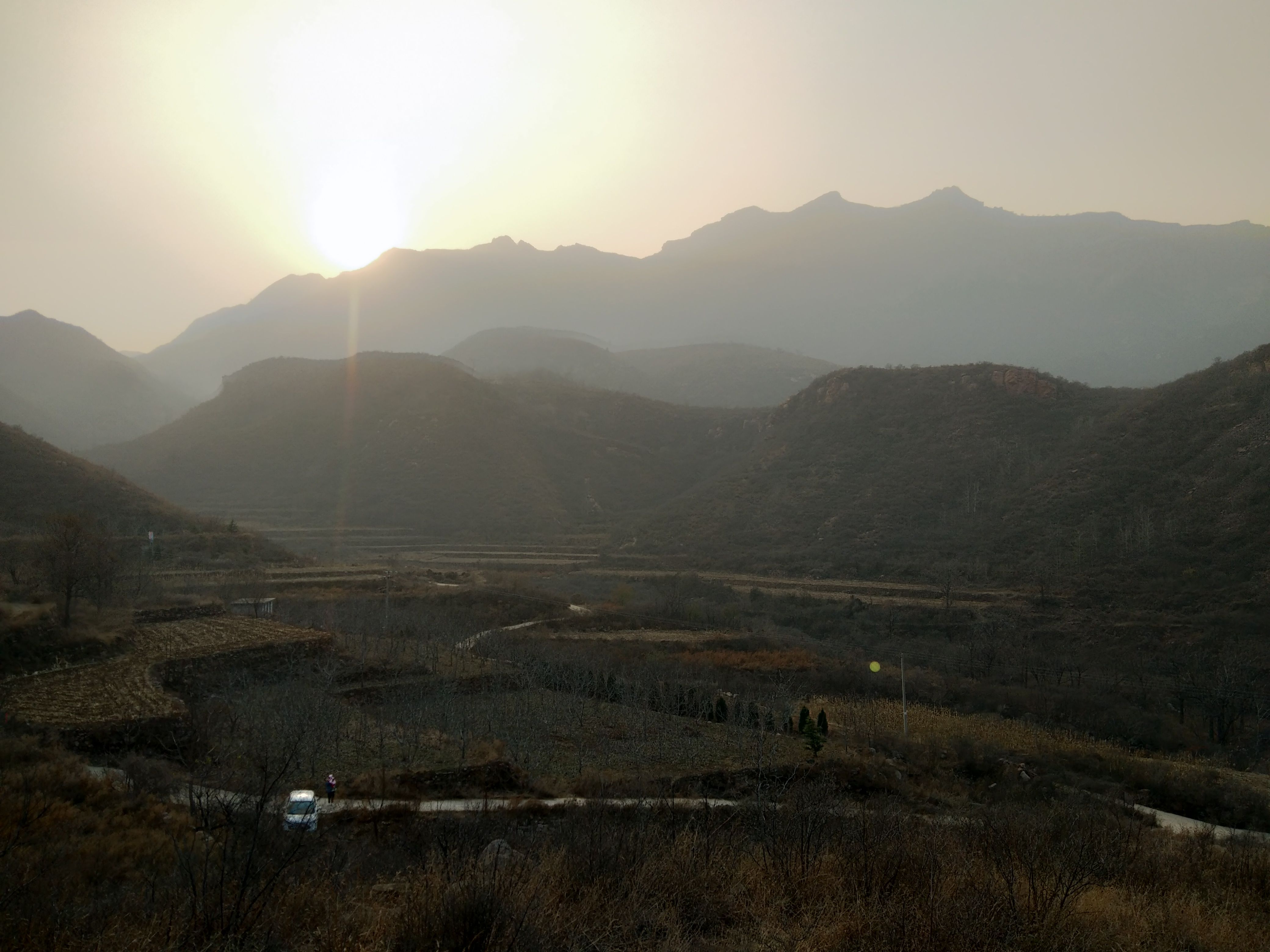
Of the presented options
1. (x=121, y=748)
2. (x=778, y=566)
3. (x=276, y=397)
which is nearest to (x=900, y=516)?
(x=778, y=566)

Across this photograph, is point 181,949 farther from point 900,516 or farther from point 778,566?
point 900,516

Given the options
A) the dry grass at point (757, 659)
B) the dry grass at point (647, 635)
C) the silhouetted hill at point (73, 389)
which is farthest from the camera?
the silhouetted hill at point (73, 389)

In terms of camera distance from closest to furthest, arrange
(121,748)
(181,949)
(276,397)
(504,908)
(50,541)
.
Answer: (181,949) → (504,908) → (121,748) → (50,541) → (276,397)

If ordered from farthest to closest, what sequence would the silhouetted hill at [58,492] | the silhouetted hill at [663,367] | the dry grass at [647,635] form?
the silhouetted hill at [663,367]
the silhouetted hill at [58,492]
the dry grass at [647,635]

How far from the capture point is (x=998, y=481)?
58.3 metres

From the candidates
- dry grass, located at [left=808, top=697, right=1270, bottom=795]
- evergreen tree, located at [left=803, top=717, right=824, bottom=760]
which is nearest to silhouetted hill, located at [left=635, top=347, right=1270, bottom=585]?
dry grass, located at [left=808, top=697, right=1270, bottom=795]

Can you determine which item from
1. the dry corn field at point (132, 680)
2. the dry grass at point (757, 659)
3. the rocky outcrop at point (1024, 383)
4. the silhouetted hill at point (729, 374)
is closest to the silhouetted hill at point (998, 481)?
the rocky outcrop at point (1024, 383)

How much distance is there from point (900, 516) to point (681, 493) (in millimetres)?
33728

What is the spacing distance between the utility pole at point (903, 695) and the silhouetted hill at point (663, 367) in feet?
358

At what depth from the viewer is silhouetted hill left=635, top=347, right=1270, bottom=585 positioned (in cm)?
4250

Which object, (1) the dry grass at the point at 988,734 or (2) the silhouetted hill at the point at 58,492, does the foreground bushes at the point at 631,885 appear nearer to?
(1) the dry grass at the point at 988,734

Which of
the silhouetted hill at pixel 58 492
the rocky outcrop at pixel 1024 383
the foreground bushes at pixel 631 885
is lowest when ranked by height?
the foreground bushes at pixel 631 885

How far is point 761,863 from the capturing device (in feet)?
26.1

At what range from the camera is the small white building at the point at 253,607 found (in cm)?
3747
